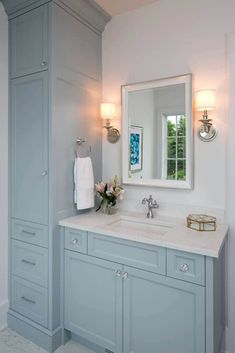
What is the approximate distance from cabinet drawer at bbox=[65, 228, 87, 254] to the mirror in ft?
2.09

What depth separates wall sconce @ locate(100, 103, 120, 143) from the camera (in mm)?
2146

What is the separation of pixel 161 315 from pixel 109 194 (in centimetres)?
95

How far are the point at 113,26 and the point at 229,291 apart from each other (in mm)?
2342

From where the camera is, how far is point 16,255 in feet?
6.71

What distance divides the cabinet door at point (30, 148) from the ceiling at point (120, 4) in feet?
2.72

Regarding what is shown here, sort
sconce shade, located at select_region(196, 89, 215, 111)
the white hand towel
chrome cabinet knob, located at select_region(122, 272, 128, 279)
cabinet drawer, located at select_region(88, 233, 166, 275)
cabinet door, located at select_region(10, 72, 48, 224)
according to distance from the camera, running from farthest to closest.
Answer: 1. the white hand towel
2. cabinet door, located at select_region(10, 72, 48, 224)
3. sconce shade, located at select_region(196, 89, 215, 111)
4. chrome cabinet knob, located at select_region(122, 272, 128, 279)
5. cabinet drawer, located at select_region(88, 233, 166, 275)

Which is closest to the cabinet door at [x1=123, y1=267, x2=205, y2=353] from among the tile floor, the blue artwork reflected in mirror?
the tile floor

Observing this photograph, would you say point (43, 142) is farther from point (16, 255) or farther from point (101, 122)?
point (16, 255)

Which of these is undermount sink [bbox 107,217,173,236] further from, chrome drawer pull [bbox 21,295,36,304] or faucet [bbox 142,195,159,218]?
chrome drawer pull [bbox 21,295,36,304]

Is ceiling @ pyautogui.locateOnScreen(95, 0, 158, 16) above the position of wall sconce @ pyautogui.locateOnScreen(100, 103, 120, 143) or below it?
above

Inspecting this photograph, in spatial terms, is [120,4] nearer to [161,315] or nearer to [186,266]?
[186,266]

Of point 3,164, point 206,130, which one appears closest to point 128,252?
point 206,130

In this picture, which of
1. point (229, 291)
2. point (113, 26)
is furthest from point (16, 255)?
point (113, 26)

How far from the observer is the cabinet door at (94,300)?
5.30 feet
